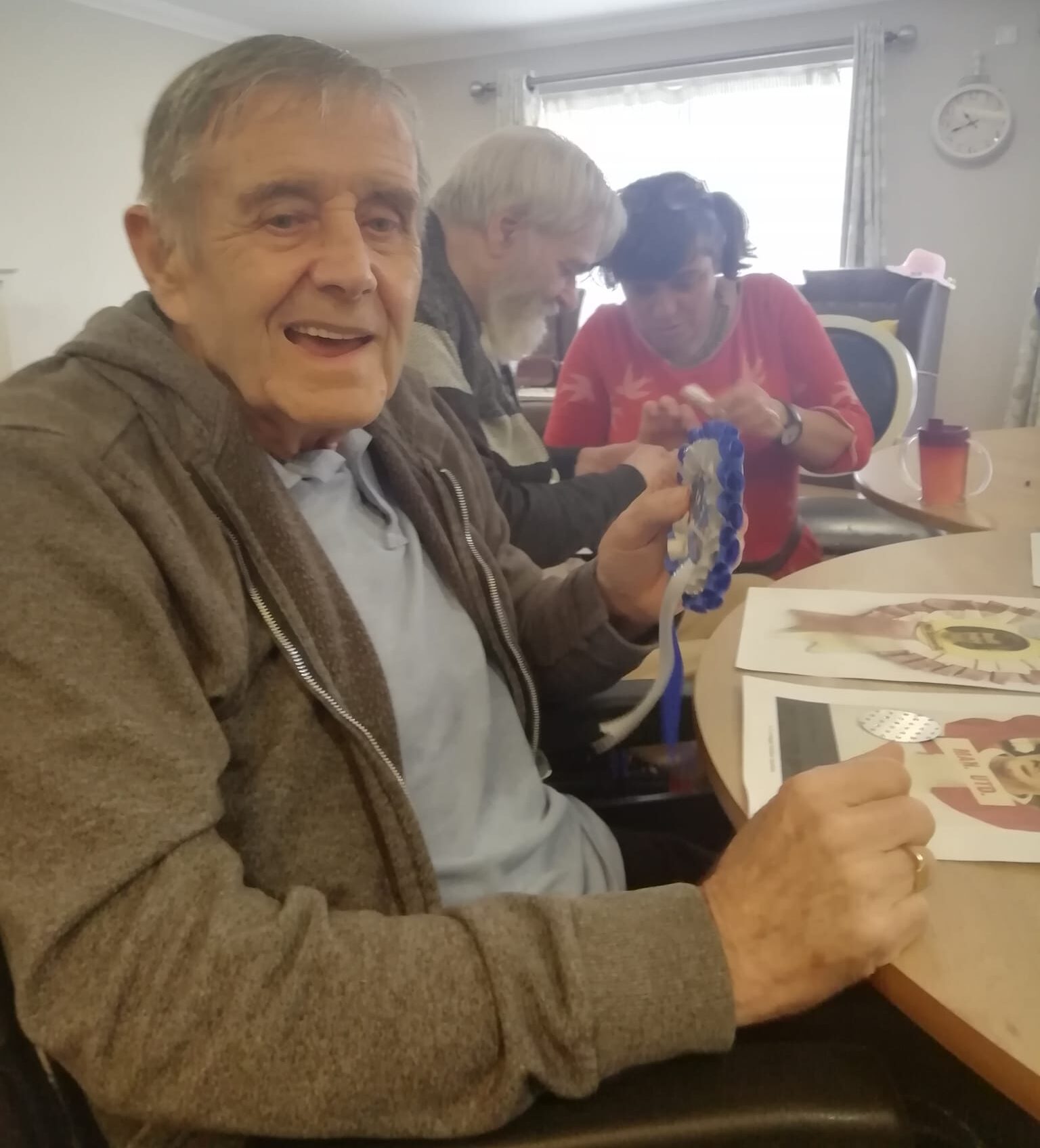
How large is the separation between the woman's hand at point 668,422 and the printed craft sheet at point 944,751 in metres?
1.11

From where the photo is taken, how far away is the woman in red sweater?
6.30 feet

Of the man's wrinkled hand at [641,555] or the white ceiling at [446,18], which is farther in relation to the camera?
the white ceiling at [446,18]

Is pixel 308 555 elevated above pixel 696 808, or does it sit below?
above

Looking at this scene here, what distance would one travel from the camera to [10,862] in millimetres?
526

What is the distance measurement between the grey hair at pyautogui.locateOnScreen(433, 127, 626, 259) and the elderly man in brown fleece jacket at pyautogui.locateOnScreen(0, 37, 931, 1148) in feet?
2.94

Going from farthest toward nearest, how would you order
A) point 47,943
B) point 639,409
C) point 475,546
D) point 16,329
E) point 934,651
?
point 16,329 → point 639,409 → point 475,546 → point 934,651 → point 47,943

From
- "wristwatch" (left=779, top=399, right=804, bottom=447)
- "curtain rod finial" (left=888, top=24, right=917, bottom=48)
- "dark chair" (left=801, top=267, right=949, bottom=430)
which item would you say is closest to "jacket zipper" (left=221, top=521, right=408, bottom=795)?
"wristwatch" (left=779, top=399, right=804, bottom=447)

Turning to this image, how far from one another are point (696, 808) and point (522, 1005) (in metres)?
0.62

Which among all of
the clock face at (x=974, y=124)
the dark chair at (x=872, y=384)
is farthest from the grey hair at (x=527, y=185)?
the clock face at (x=974, y=124)

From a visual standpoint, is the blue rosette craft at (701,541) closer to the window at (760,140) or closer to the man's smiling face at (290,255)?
the man's smiling face at (290,255)

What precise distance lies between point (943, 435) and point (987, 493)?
143 mm

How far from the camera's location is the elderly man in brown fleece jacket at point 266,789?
1.74 ft

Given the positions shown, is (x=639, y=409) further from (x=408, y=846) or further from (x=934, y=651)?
(x=408, y=846)

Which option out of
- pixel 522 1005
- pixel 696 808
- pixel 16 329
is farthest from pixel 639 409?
pixel 16 329
